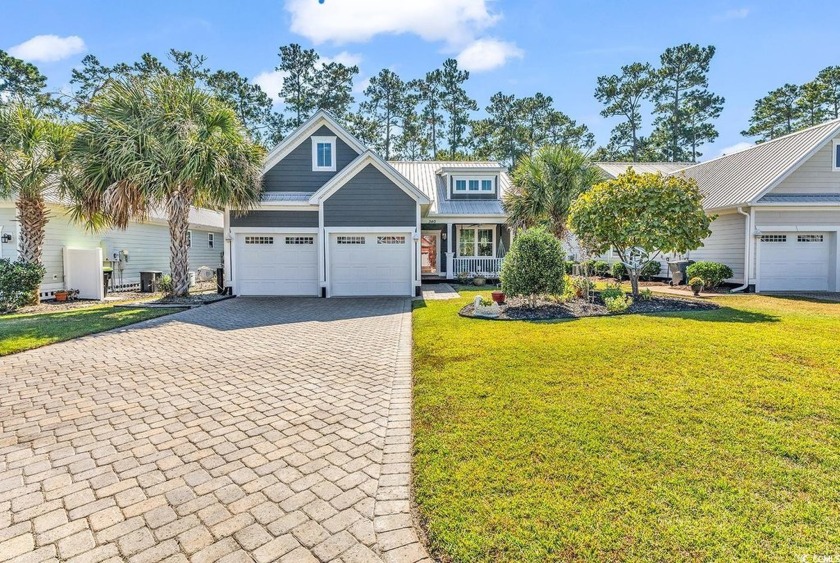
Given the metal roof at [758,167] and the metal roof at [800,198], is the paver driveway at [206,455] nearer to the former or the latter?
the metal roof at [758,167]

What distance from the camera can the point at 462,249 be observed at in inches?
866

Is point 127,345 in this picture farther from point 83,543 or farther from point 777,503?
point 777,503

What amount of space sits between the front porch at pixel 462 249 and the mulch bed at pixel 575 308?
26.1 ft

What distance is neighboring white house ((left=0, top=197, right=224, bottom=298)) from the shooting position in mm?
13984

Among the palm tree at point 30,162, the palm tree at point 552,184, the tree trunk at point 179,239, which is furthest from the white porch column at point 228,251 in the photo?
the palm tree at point 552,184

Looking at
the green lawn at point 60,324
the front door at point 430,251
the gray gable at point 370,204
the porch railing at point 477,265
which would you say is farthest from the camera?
the front door at point 430,251

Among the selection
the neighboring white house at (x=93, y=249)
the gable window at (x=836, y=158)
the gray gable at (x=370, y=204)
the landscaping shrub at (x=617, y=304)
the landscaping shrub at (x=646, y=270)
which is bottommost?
the landscaping shrub at (x=617, y=304)

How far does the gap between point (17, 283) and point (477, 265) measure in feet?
54.9

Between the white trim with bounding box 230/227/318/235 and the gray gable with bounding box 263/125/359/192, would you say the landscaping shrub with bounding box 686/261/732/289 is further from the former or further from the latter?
the white trim with bounding box 230/227/318/235

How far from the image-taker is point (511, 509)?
9.24 feet

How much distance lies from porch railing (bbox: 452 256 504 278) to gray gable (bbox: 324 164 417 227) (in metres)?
5.84

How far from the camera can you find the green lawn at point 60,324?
26.1ft

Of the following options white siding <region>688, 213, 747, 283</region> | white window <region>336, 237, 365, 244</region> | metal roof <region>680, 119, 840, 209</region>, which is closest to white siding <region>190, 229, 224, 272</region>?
white window <region>336, 237, 365, 244</region>

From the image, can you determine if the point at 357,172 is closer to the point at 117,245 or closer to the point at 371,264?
the point at 371,264
